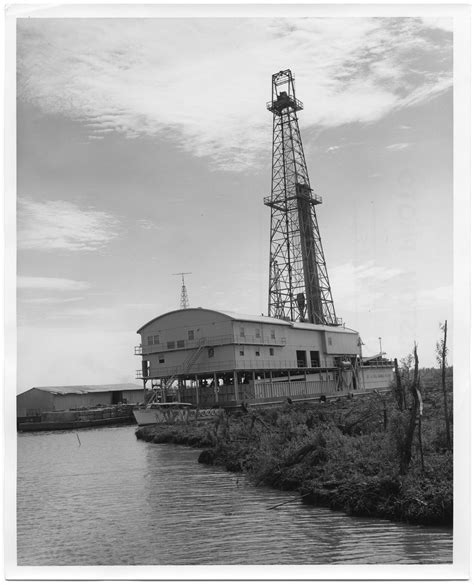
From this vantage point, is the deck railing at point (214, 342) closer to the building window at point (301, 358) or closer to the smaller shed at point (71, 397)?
the building window at point (301, 358)

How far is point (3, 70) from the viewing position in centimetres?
855

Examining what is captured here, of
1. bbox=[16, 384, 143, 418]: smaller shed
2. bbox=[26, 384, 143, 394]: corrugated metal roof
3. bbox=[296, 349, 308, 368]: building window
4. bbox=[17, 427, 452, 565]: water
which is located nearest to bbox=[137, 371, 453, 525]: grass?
bbox=[17, 427, 452, 565]: water

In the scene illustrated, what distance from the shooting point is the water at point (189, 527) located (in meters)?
8.53

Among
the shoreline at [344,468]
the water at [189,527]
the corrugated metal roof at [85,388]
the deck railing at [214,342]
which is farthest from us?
the corrugated metal roof at [85,388]

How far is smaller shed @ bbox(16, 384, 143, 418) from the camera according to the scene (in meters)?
43.0

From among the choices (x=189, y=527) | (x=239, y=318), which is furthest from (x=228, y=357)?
(x=189, y=527)

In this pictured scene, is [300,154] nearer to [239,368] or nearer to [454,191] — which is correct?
[239,368]

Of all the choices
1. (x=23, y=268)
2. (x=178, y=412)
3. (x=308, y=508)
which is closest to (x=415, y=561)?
(x=308, y=508)

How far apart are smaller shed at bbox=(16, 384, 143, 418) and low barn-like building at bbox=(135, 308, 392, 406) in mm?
8305

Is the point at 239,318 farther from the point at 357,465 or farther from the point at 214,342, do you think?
the point at 357,465

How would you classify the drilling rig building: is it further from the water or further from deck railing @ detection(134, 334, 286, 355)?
the water

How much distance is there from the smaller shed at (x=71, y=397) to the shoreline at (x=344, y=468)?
26.3 metres

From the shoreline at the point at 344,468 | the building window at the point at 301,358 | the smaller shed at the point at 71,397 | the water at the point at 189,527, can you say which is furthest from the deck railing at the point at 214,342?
the water at the point at 189,527

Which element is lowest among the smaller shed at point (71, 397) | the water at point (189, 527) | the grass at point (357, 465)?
the smaller shed at point (71, 397)
